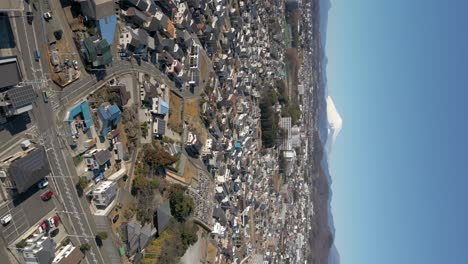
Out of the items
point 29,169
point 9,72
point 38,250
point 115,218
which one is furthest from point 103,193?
point 9,72

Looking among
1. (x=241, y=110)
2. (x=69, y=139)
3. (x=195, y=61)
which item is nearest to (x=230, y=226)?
(x=241, y=110)

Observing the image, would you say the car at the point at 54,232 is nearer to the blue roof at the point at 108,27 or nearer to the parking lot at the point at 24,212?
the parking lot at the point at 24,212

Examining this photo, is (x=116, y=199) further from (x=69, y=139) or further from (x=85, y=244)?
(x=69, y=139)

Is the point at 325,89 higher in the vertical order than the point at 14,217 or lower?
lower

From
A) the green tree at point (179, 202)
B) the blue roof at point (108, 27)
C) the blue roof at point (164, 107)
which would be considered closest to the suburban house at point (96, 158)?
the blue roof at point (164, 107)

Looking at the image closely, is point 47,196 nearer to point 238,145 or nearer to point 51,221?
point 51,221
